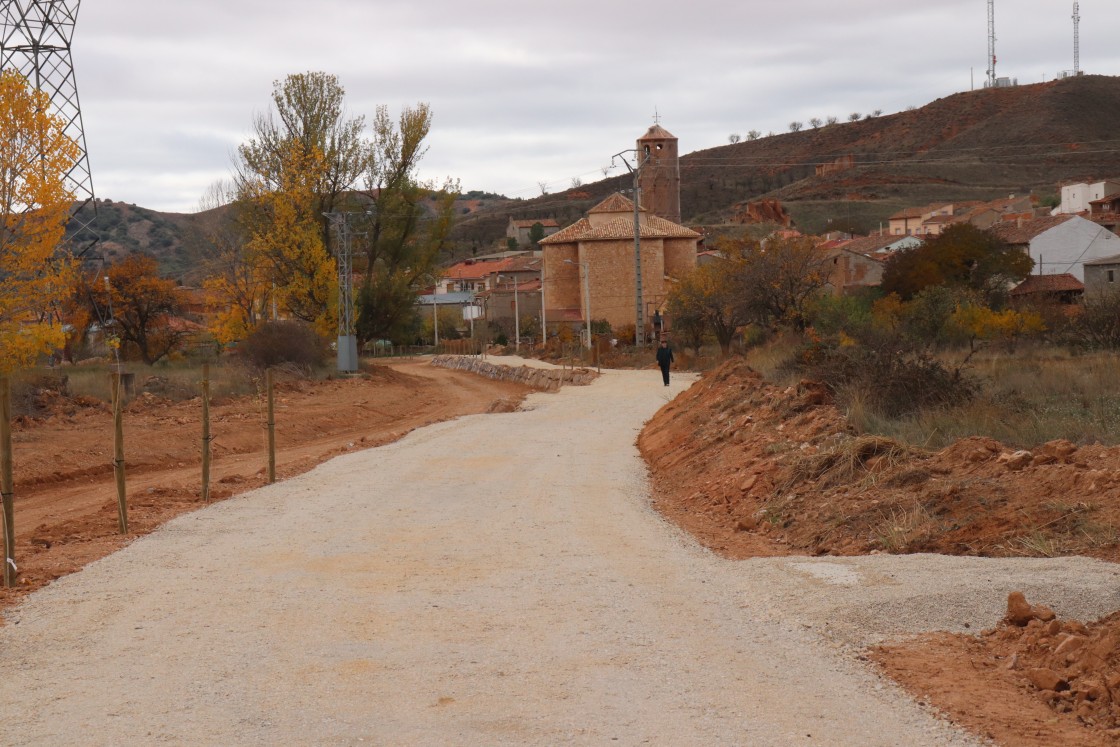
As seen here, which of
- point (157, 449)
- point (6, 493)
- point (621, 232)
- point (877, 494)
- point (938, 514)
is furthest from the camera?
point (621, 232)

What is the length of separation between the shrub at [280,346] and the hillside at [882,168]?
6929cm

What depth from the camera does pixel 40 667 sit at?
22.4ft

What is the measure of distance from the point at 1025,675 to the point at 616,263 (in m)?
70.7

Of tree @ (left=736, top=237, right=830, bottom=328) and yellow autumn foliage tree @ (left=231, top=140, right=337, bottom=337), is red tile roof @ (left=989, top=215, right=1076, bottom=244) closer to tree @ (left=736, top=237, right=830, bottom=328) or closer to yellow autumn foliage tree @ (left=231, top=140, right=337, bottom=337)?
tree @ (left=736, top=237, right=830, bottom=328)

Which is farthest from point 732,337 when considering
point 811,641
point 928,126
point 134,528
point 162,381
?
point 928,126

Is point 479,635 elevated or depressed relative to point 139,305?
depressed

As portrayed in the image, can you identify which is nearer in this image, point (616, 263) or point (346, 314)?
point (346, 314)

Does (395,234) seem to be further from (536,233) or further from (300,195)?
(536,233)

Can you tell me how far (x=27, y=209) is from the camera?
25.3 meters

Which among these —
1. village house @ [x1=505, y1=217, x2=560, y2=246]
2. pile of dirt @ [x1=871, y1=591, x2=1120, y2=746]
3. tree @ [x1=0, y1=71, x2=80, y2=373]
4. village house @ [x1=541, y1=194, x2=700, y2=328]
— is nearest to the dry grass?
pile of dirt @ [x1=871, y1=591, x2=1120, y2=746]

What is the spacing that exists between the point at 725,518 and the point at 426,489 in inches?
178

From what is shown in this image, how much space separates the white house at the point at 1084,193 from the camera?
95.2 metres

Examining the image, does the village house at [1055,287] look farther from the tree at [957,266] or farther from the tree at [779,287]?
the tree at [779,287]

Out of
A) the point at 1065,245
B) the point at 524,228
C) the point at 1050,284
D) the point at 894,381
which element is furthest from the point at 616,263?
the point at 524,228
